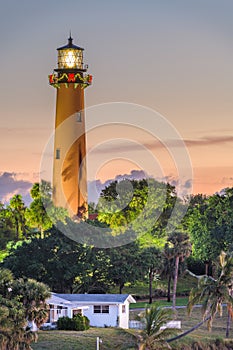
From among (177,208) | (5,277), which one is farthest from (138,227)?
(5,277)

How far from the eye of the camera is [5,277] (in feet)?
304

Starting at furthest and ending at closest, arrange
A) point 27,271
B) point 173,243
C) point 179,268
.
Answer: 1. point 179,268
2. point 173,243
3. point 27,271

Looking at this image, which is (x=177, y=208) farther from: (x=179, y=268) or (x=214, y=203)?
(x=179, y=268)

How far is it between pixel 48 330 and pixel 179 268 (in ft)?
119

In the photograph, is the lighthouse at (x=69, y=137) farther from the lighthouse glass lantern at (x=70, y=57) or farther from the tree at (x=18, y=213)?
the tree at (x=18, y=213)

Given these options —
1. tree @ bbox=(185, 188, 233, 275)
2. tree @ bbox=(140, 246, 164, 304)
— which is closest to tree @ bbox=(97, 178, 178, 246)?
tree @ bbox=(185, 188, 233, 275)

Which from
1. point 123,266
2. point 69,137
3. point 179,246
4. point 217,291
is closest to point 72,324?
point 217,291

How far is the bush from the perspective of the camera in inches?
3871

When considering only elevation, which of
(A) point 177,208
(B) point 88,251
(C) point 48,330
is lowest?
(C) point 48,330

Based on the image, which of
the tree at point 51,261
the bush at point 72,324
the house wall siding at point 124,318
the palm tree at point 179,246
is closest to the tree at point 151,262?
the palm tree at point 179,246

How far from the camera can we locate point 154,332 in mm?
92562

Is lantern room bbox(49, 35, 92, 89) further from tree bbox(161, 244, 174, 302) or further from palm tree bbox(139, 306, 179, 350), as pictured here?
palm tree bbox(139, 306, 179, 350)

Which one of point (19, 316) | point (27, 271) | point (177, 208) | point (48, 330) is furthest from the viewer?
point (177, 208)

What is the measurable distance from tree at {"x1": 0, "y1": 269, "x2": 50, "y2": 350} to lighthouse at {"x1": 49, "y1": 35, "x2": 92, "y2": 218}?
34103 mm
